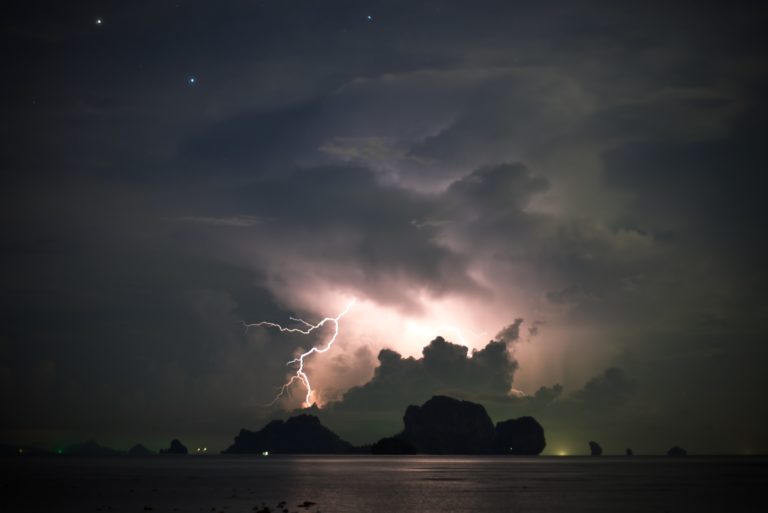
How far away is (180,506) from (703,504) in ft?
208

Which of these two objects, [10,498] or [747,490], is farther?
[747,490]

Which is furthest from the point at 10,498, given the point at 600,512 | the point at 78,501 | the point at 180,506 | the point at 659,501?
the point at 659,501

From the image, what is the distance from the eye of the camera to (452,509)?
271ft

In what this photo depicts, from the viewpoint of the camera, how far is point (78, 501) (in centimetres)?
8650

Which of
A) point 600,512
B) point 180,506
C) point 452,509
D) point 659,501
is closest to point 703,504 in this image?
point 659,501

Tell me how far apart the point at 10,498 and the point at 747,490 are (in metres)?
110

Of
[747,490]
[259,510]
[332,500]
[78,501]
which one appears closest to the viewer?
[259,510]

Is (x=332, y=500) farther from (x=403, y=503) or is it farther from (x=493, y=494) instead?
(x=493, y=494)

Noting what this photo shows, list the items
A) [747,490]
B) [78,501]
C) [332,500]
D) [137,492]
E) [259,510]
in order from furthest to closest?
[747,490]
[137,492]
[332,500]
[78,501]
[259,510]

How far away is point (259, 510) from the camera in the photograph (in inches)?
2884

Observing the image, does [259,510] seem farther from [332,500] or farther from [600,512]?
[600,512]

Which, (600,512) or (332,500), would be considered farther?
(332,500)

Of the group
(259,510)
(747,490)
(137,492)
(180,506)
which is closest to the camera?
(259,510)

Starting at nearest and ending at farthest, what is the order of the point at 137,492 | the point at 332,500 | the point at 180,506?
the point at 180,506 < the point at 332,500 < the point at 137,492
